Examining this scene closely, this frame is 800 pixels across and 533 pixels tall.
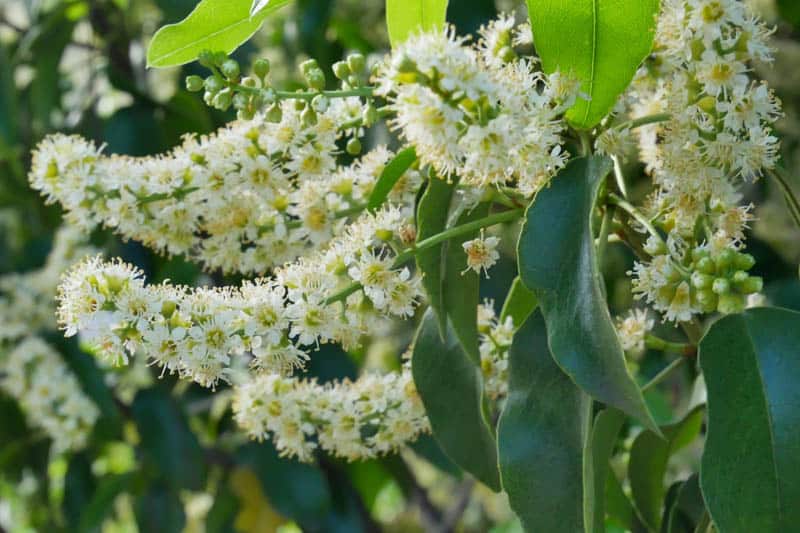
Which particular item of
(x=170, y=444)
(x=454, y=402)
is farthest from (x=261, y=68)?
(x=170, y=444)

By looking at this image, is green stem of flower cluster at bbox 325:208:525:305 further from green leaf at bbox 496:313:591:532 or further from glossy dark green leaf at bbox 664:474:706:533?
glossy dark green leaf at bbox 664:474:706:533

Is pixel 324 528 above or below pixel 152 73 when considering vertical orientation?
below

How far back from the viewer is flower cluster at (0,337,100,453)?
2.09 metres

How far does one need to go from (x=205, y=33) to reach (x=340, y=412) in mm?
415

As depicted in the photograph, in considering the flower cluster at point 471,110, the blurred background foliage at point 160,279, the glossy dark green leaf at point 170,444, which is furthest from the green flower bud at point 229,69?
the glossy dark green leaf at point 170,444

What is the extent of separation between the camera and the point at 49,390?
6.88 ft

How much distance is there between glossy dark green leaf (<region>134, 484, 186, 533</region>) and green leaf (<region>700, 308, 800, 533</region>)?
61.1 inches

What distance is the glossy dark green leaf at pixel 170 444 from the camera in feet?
6.71

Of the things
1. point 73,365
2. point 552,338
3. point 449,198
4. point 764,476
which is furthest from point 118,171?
point 73,365

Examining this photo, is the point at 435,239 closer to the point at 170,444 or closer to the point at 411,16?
the point at 411,16

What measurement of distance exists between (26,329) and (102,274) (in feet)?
4.49

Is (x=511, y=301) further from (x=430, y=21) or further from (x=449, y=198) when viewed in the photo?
(x=430, y=21)

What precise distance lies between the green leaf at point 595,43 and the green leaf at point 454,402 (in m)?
0.27

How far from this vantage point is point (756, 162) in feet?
2.92
